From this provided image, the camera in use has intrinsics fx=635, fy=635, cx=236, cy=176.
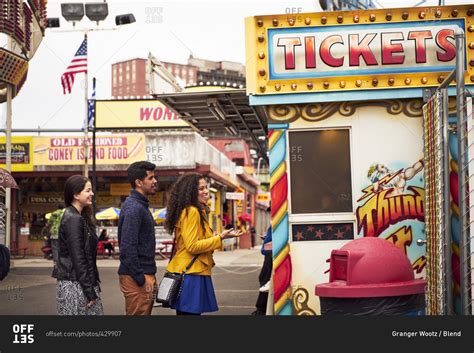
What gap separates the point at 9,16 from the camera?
8.93 m

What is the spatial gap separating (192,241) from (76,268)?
0.96 m

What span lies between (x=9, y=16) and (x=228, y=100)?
3.52 m

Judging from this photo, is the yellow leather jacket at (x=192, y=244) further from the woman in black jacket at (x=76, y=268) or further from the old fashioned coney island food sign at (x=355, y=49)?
the old fashioned coney island food sign at (x=355, y=49)

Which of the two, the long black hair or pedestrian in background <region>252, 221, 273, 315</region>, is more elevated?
the long black hair

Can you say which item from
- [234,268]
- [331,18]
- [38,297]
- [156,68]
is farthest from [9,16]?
[234,268]

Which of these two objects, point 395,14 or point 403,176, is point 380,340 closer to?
point 403,176

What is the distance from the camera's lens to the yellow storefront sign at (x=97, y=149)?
25938mm

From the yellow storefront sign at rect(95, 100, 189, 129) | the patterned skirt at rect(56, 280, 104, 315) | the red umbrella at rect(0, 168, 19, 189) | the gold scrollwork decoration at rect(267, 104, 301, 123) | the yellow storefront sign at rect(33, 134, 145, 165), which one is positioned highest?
the yellow storefront sign at rect(95, 100, 189, 129)

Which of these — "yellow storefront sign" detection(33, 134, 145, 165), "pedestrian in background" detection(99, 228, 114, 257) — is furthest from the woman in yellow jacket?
"yellow storefront sign" detection(33, 134, 145, 165)

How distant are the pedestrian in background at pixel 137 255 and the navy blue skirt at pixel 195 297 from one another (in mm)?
262

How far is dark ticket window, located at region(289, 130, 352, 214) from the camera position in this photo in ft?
18.8

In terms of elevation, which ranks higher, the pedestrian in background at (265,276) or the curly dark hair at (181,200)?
the curly dark hair at (181,200)

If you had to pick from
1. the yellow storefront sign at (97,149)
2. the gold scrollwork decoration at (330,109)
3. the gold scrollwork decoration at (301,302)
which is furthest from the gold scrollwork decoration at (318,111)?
the yellow storefront sign at (97,149)

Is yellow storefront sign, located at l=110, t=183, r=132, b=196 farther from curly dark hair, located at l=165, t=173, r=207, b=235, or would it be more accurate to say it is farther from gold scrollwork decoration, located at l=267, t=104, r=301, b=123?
curly dark hair, located at l=165, t=173, r=207, b=235
